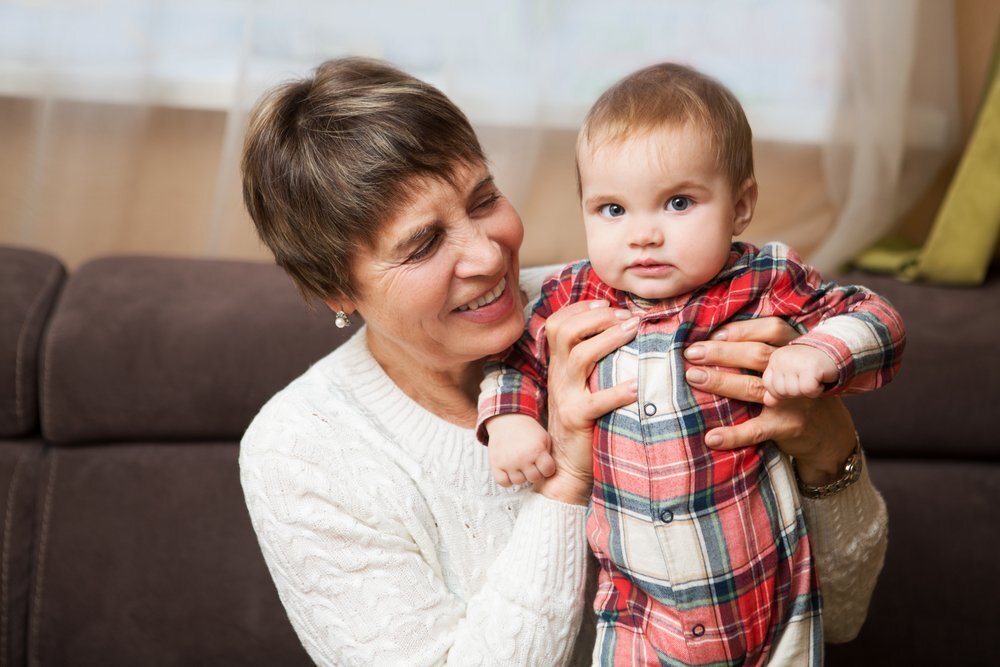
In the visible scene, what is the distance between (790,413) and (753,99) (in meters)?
1.48

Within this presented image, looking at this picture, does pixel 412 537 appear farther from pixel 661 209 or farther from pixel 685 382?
pixel 661 209

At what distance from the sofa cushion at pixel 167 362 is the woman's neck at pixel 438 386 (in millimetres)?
613

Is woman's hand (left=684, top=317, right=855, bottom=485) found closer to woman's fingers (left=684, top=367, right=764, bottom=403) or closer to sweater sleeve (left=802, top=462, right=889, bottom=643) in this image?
woman's fingers (left=684, top=367, right=764, bottom=403)

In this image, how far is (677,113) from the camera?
119 cm

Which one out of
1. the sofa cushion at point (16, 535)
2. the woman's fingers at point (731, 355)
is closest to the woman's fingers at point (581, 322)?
the woman's fingers at point (731, 355)

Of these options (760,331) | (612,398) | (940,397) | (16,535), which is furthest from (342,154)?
(940,397)

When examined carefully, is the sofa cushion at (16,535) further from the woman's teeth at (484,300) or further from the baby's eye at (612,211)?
the baby's eye at (612,211)

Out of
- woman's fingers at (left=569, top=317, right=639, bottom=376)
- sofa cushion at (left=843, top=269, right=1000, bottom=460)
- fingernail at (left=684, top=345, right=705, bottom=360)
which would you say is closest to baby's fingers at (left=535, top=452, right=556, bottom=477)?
woman's fingers at (left=569, top=317, right=639, bottom=376)

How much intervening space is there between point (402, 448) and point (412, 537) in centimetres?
13

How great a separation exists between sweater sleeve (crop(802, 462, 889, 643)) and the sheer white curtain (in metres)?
1.15

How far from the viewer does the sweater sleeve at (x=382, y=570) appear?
1.33m

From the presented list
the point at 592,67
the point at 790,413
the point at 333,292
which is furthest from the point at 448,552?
the point at 592,67

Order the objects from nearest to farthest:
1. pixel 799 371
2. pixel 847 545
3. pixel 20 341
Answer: pixel 799 371 < pixel 847 545 < pixel 20 341

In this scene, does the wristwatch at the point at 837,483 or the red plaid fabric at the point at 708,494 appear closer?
the red plaid fabric at the point at 708,494
